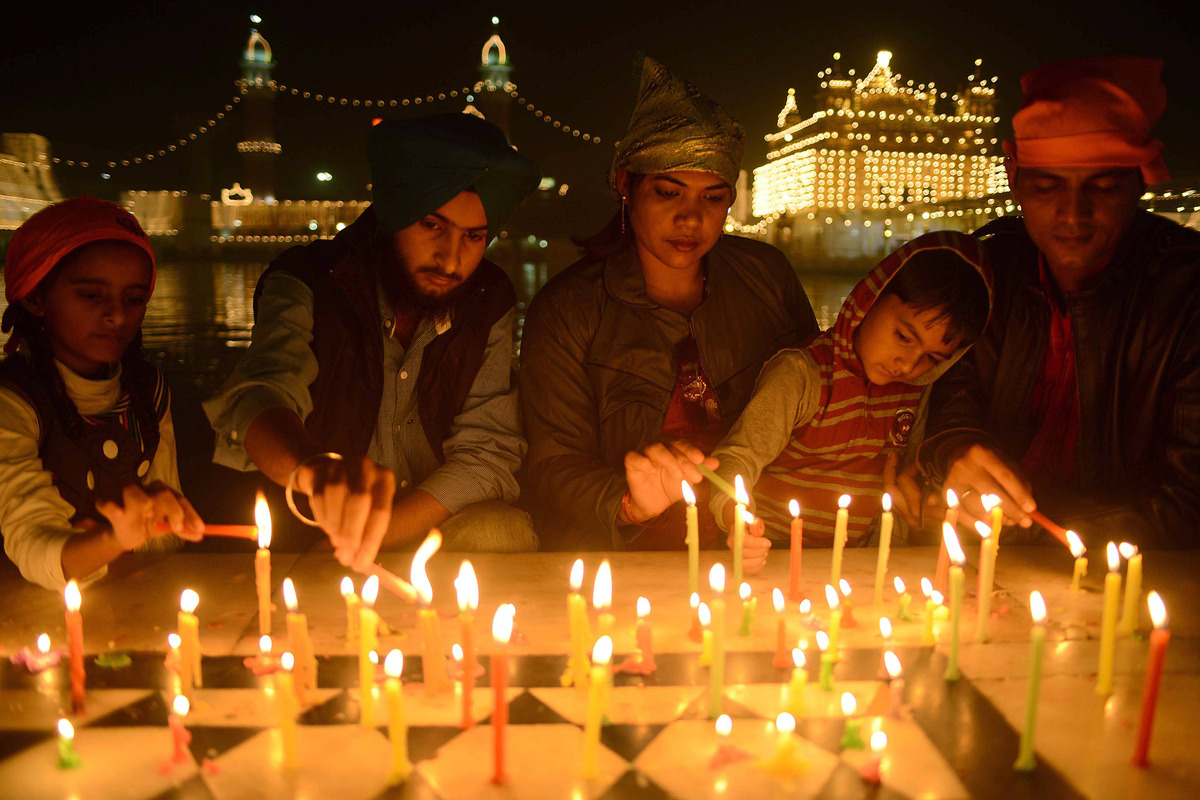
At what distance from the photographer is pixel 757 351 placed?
3.27m

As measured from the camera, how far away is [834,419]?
114 inches

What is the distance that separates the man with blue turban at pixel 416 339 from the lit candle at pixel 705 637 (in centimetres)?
108

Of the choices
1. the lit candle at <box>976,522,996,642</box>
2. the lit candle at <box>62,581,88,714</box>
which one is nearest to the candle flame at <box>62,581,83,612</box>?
the lit candle at <box>62,581,88,714</box>

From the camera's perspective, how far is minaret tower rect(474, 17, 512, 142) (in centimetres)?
6819

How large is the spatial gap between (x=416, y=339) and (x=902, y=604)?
6.08ft

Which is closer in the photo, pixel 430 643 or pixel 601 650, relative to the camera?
pixel 601 650

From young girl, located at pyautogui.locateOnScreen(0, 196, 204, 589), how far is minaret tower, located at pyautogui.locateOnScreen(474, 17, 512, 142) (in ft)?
226

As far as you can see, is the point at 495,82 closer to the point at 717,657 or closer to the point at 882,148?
the point at 882,148

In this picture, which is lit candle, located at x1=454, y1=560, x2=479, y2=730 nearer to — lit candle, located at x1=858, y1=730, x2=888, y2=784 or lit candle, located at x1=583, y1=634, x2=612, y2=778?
lit candle, located at x1=583, y1=634, x2=612, y2=778

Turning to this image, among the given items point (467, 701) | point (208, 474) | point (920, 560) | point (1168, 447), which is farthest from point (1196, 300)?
point (208, 474)

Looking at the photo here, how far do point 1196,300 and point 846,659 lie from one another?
6.63 ft

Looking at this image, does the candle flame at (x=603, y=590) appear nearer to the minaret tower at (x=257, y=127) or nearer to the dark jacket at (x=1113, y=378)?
the dark jacket at (x=1113, y=378)

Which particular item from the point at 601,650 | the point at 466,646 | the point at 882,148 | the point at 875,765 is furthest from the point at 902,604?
the point at 882,148

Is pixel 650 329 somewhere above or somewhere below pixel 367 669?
above
